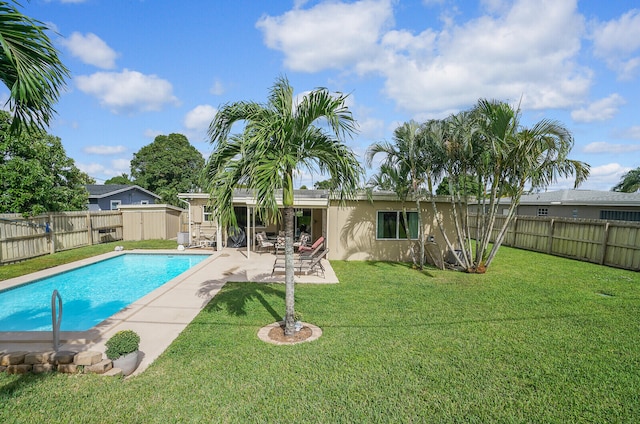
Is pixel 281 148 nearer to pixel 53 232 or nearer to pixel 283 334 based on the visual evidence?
pixel 283 334

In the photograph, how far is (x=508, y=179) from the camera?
33.3ft

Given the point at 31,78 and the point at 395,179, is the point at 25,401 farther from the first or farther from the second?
the point at 395,179

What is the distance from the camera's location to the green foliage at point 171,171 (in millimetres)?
35719

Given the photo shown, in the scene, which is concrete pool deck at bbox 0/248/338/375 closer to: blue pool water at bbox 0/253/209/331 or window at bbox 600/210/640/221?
blue pool water at bbox 0/253/209/331

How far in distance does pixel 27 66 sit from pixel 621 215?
2256 centimetres

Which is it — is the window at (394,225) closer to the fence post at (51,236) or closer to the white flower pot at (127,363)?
the white flower pot at (127,363)

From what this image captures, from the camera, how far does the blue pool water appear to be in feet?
23.5

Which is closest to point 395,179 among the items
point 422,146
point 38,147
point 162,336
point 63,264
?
point 422,146

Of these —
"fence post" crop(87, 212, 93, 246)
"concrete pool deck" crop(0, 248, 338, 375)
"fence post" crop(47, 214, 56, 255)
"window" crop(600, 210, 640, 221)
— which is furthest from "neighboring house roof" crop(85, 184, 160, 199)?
"window" crop(600, 210, 640, 221)

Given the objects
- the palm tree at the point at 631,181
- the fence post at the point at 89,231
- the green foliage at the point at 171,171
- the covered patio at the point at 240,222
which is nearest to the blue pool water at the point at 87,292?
the covered patio at the point at 240,222

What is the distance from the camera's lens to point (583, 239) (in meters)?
13.4

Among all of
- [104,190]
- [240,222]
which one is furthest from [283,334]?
[104,190]

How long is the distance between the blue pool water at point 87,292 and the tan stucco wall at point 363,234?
6.01 m

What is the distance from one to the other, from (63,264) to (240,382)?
1071cm
